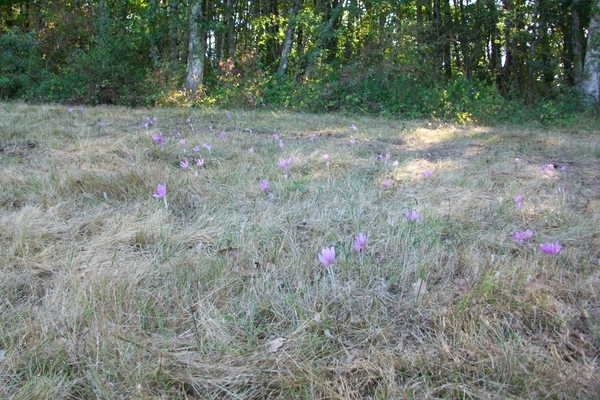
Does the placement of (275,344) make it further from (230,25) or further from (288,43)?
(230,25)

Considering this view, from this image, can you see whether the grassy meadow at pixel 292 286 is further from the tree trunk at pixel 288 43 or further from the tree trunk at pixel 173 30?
the tree trunk at pixel 288 43

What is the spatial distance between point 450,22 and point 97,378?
1599 cm

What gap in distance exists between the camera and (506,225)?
2.27 metres

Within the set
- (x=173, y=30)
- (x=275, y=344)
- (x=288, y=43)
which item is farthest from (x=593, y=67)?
(x=275, y=344)

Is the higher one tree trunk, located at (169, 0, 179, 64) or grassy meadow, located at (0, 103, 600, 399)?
tree trunk, located at (169, 0, 179, 64)

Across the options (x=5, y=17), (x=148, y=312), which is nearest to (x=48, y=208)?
(x=148, y=312)

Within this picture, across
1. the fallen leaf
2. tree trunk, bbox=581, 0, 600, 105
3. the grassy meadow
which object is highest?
tree trunk, bbox=581, 0, 600, 105

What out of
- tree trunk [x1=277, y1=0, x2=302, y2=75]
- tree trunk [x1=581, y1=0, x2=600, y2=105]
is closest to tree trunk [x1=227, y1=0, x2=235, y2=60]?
tree trunk [x1=277, y1=0, x2=302, y2=75]

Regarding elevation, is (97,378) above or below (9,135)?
below

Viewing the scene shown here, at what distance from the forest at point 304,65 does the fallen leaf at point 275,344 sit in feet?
27.5

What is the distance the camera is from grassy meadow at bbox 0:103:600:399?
45.3 inches

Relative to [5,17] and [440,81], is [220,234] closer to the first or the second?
[440,81]

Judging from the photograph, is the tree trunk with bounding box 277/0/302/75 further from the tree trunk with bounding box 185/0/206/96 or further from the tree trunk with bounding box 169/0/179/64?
the tree trunk with bounding box 169/0/179/64

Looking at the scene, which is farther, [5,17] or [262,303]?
[5,17]
